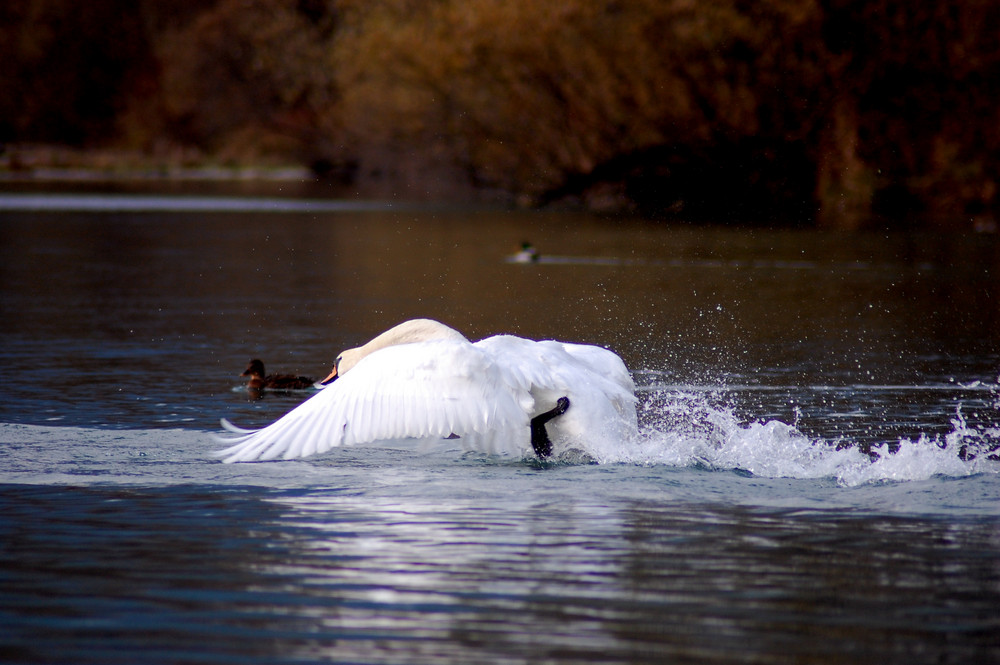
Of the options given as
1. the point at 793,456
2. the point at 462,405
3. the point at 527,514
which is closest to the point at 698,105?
the point at 793,456

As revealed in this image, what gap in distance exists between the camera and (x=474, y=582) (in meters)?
5.53

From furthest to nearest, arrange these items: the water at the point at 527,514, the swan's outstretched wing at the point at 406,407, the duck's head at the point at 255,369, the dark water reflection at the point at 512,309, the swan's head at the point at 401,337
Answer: the duck's head at the point at 255,369
the dark water reflection at the point at 512,309
the swan's head at the point at 401,337
the swan's outstretched wing at the point at 406,407
the water at the point at 527,514

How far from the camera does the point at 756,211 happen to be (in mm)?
38250

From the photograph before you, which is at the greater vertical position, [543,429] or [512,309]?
[512,309]

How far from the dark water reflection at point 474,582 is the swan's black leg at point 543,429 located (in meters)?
0.83

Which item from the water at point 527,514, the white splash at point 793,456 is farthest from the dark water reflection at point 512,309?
the white splash at point 793,456

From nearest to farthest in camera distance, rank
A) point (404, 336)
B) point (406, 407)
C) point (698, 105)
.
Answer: point (406, 407), point (404, 336), point (698, 105)

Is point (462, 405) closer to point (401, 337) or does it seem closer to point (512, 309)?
point (401, 337)

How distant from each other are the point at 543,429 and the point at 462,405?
0.54 metres

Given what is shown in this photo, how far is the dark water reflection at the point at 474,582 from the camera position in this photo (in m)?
4.82

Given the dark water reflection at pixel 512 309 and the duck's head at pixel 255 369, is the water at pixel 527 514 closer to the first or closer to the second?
the dark water reflection at pixel 512 309

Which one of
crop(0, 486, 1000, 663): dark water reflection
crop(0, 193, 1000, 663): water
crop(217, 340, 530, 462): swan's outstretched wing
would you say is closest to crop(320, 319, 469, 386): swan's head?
crop(0, 193, 1000, 663): water

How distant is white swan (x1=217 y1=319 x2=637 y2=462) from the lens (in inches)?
289

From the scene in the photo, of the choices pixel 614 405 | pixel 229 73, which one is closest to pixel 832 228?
pixel 614 405
